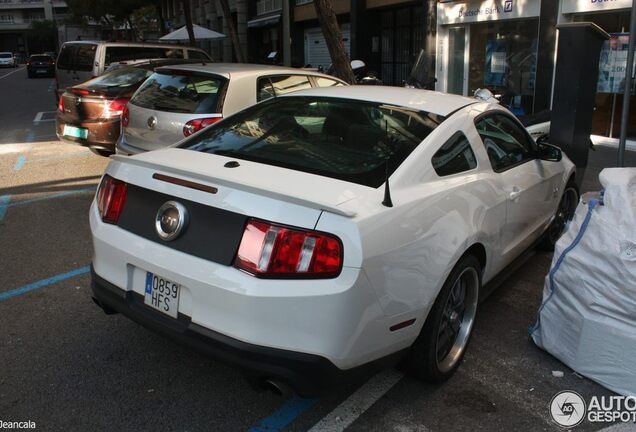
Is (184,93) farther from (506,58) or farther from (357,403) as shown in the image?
(506,58)

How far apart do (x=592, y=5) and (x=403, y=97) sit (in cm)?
909

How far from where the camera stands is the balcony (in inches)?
1042

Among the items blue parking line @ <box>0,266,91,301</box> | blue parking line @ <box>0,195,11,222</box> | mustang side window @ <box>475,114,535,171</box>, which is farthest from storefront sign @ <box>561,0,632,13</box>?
blue parking line @ <box>0,195,11,222</box>

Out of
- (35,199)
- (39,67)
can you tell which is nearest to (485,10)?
(35,199)

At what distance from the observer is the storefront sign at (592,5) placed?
10273 millimetres

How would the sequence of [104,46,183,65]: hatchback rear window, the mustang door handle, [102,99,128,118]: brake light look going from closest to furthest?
1. the mustang door handle
2. [102,99,128,118]: brake light
3. [104,46,183,65]: hatchback rear window

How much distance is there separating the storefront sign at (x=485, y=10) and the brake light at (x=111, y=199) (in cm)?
1143

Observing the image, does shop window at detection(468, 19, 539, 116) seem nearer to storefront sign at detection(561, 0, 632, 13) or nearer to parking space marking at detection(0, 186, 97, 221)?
storefront sign at detection(561, 0, 632, 13)

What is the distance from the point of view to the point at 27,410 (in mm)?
2883

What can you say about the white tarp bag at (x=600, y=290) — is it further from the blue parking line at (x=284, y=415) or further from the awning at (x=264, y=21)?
the awning at (x=264, y=21)

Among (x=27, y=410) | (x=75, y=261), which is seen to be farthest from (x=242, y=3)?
(x=27, y=410)

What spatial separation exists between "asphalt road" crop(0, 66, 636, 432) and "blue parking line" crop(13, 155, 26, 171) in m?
4.77

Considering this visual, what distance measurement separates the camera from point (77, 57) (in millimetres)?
11867

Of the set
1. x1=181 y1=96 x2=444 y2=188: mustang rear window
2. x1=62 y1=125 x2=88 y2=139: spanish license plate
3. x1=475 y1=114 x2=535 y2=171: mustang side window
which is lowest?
x1=62 y1=125 x2=88 y2=139: spanish license plate
